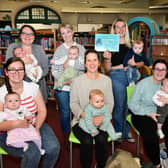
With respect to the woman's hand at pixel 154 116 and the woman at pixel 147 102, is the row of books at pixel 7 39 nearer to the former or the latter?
the woman at pixel 147 102

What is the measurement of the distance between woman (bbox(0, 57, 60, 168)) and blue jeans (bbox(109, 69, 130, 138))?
3.39ft

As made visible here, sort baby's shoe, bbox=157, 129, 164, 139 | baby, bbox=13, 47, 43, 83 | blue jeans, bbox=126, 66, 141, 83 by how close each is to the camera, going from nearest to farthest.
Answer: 1. baby's shoe, bbox=157, 129, 164, 139
2. baby, bbox=13, 47, 43, 83
3. blue jeans, bbox=126, 66, 141, 83

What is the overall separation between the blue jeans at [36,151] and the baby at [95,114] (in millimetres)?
333

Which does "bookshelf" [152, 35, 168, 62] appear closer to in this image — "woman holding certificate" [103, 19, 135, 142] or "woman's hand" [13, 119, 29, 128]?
"woman holding certificate" [103, 19, 135, 142]

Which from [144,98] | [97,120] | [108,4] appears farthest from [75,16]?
[97,120]

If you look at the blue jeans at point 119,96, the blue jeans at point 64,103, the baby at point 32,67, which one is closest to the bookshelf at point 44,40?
the baby at point 32,67

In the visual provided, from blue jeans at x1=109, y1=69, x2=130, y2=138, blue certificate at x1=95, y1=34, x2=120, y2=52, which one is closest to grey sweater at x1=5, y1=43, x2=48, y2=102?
blue certificate at x1=95, y1=34, x2=120, y2=52

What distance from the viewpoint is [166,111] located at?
237 cm

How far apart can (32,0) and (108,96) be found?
8336 millimetres

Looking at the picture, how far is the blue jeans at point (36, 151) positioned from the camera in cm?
194

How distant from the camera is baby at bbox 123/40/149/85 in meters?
2.89

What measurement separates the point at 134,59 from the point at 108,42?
1.29ft

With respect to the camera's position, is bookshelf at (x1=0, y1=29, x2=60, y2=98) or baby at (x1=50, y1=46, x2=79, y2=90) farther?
bookshelf at (x1=0, y1=29, x2=60, y2=98)

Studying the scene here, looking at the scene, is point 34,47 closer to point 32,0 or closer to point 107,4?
point 32,0
